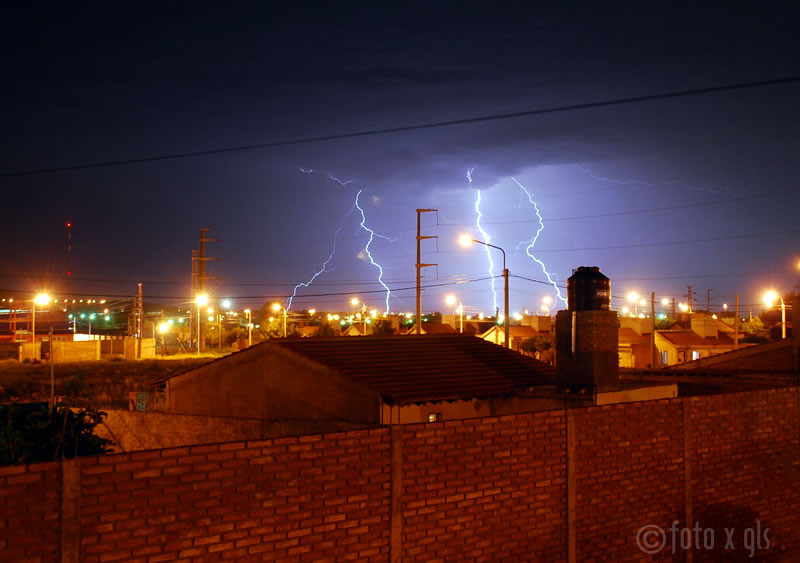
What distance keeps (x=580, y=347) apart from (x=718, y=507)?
5.27 m

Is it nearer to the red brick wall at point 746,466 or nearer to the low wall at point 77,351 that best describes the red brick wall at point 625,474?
the red brick wall at point 746,466

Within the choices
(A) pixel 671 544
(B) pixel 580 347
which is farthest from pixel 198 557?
(B) pixel 580 347

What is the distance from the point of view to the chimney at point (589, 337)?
1495 cm

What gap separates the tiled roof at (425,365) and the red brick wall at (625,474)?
633 centimetres

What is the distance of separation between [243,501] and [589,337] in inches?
409

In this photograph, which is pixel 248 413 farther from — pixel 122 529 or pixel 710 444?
pixel 122 529

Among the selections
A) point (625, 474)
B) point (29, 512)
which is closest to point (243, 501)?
point (29, 512)

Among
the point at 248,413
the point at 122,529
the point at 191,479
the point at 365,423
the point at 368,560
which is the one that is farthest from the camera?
the point at 248,413

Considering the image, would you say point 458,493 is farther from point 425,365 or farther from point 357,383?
point 425,365

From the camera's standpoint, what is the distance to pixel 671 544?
9.49 meters

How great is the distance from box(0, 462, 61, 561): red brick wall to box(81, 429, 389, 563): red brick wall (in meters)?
0.22

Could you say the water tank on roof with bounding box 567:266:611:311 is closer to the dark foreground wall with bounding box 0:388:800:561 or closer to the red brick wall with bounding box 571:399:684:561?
the dark foreground wall with bounding box 0:388:800:561

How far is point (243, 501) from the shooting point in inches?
235

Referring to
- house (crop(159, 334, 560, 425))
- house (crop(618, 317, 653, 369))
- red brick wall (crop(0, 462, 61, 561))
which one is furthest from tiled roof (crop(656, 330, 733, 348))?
red brick wall (crop(0, 462, 61, 561))
